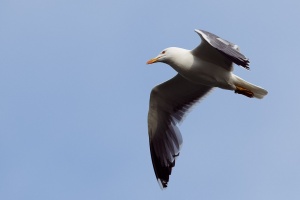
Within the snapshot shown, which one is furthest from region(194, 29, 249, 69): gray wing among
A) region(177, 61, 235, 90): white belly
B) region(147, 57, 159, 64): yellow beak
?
region(147, 57, 159, 64): yellow beak

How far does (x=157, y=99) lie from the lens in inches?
649

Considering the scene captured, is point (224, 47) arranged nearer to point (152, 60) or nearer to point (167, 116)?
point (152, 60)

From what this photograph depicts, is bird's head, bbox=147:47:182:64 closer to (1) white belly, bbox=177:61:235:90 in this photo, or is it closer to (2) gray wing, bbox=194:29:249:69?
(1) white belly, bbox=177:61:235:90

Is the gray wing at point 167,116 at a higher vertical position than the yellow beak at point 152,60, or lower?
lower

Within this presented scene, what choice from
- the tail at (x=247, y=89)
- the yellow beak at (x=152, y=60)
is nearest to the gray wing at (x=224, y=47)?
the tail at (x=247, y=89)

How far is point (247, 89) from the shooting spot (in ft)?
50.8

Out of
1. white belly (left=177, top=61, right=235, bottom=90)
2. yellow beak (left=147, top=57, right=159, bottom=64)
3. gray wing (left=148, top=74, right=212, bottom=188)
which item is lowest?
gray wing (left=148, top=74, right=212, bottom=188)

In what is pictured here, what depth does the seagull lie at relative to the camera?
15.0m

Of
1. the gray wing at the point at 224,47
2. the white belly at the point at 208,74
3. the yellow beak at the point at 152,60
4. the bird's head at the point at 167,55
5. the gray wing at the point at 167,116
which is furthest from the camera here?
the gray wing at the point at 167,116

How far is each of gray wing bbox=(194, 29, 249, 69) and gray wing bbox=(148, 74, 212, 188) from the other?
1.52 meters

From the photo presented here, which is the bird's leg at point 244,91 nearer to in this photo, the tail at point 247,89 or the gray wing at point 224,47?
the tail at point 247,89

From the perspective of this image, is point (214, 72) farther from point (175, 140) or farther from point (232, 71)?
point (175, 140)

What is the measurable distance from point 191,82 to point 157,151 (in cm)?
159

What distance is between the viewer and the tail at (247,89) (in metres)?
15.3
